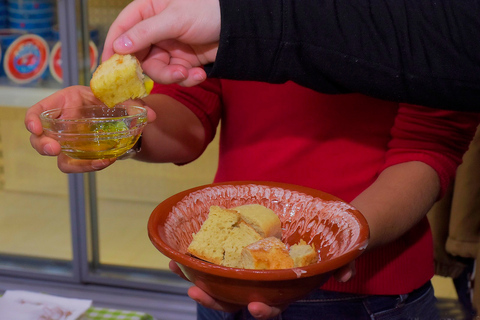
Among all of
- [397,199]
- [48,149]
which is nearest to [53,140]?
[48,149]

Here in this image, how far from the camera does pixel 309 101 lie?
904 mm

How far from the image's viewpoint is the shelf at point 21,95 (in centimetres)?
165

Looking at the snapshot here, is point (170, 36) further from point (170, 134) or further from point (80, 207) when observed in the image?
point (80, 207)

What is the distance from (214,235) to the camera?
618 mm

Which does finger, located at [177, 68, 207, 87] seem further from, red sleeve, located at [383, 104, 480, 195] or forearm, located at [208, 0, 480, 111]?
red sleeve, located at [383, 104, 480, 195]

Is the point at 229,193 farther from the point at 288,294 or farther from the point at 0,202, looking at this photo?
the point at 0,202

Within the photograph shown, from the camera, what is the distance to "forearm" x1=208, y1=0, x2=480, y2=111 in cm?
56

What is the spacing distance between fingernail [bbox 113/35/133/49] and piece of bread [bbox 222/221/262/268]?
256 mm

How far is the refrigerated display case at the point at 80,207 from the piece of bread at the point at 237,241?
1.19m

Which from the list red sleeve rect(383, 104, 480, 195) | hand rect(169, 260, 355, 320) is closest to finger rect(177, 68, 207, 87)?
hand rect(169, 260, 355, 320)

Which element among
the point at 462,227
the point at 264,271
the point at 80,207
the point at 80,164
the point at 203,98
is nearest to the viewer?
the point at 264,271

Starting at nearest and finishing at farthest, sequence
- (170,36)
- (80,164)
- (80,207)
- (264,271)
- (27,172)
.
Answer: (264,271)
(170,36)
(80,164)
(80,207)
(27,172)

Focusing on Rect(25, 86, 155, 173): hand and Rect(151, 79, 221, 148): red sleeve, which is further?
Rect(151, 79, 221, 148): red sleeve

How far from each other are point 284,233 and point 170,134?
1.09ft
